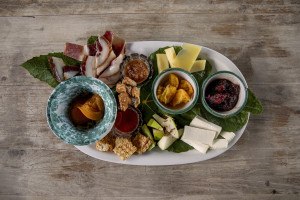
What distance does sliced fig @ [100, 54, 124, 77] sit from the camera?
1427mm

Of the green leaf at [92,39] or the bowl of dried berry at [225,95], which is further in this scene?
the green leaf at [92,39]

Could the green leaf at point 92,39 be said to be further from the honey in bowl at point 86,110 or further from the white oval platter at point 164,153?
the honey in bowl at point 86,110

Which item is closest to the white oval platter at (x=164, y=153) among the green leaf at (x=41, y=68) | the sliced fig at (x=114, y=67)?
the sliced fig at (x=114, y=67)

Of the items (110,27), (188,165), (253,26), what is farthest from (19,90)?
(253,26)

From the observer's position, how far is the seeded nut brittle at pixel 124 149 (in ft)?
4.58

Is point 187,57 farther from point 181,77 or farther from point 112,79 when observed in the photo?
point 112,79

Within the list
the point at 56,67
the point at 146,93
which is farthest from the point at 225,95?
the point at 56,67

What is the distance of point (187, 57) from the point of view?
4.75ft

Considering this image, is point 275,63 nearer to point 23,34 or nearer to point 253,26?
point 253,26

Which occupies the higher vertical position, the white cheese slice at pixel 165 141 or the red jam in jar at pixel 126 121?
the red jam in jar at pixel 126 121

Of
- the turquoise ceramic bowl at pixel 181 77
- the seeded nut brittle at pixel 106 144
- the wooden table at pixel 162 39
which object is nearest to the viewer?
the turquoise ceramic bowl at pixel 181 77

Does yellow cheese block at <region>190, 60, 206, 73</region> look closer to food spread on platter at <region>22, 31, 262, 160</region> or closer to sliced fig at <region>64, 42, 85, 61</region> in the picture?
food spread on platter at <region>22, 31, 262, 160</region>

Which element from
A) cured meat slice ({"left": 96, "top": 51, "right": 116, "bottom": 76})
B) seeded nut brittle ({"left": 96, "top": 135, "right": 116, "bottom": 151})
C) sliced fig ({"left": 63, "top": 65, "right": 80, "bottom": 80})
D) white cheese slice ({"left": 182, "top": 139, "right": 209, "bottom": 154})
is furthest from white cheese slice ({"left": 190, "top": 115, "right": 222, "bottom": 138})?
sliced fig ({"left": 63, "top": 65, "right": 80, "bottom": 80})

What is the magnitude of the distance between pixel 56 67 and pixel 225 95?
3.55 ft
